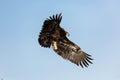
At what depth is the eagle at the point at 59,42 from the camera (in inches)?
1153

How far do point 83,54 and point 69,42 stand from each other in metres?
1.35

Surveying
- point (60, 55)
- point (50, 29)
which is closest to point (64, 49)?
point (60, 55)

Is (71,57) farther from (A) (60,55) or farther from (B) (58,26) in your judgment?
(B) (58,26)

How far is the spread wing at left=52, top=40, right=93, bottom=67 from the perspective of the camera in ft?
103

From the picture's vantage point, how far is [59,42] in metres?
31.1

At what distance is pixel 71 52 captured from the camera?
1266 inches

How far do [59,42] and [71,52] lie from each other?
1444 mm

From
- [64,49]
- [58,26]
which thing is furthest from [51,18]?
[64,49]

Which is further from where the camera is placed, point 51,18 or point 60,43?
point 60,43

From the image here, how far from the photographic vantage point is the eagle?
29281 millimetres

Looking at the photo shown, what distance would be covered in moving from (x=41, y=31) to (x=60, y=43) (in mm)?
2241

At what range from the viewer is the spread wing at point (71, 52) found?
3126 centimetres

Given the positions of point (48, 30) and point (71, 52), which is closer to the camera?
point (48, 30)

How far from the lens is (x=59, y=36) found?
30266 mm
